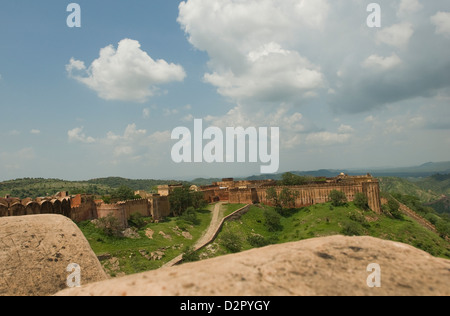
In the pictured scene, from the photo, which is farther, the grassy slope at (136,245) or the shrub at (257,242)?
the shrub at (257,242)

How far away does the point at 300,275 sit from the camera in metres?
4.17

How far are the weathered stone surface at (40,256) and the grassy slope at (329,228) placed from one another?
25.4 m

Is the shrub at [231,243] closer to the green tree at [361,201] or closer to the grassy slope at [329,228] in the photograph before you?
the grassy slope at [329,228]

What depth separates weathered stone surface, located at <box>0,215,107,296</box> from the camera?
686 centimetres

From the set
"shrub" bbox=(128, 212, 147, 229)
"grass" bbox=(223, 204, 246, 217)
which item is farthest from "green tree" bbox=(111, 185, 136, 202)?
"grass" bbox=(223, 204, 246, 217)

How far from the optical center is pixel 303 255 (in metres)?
4.70

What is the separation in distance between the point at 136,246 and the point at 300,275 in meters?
29.9

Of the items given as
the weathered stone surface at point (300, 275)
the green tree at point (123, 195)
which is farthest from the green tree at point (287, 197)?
the weathered stone surface at point (300, 275)

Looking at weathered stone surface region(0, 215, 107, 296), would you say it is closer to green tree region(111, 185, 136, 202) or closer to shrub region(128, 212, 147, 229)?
shrub region(128, 212, 147, 229)

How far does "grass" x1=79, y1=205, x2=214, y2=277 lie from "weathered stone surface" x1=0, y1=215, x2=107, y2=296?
56.4ft

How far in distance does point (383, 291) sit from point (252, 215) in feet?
157

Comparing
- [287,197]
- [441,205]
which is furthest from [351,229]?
[441,205]

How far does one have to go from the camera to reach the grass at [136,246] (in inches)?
1002
